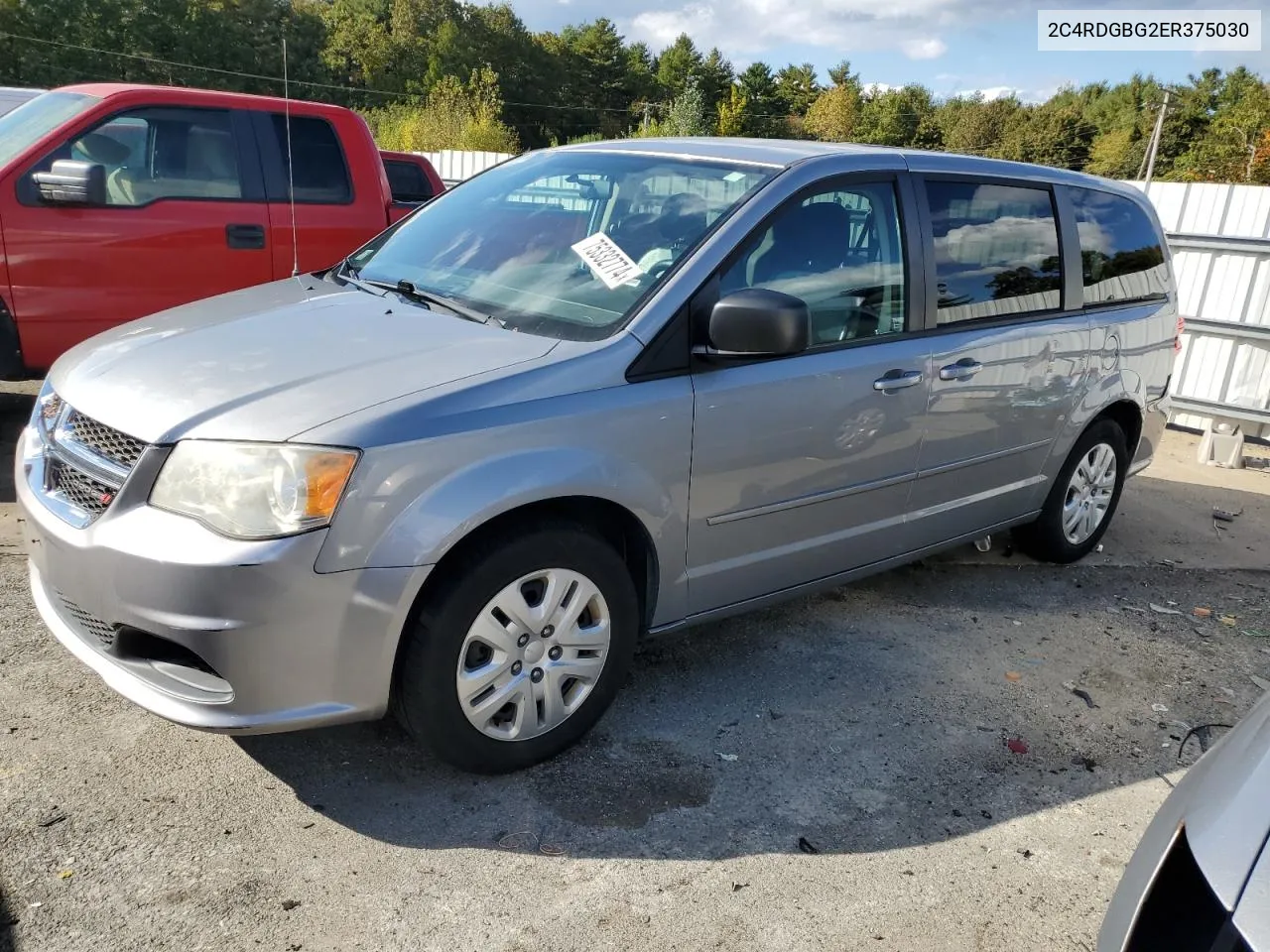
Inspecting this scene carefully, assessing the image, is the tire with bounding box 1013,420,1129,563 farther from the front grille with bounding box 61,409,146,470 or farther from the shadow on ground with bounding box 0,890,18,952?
the shadow on ground with bounding box 0,890,18,952

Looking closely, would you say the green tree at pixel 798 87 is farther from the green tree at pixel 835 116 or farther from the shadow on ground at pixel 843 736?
the shadow on ground at pixel 843 736

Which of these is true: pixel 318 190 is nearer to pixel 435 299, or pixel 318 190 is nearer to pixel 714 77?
pixel 435 299

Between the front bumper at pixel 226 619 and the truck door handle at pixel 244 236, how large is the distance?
3.49m

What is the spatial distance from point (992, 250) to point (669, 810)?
259cm

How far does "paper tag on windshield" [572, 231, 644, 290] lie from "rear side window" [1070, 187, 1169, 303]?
2.42 metres

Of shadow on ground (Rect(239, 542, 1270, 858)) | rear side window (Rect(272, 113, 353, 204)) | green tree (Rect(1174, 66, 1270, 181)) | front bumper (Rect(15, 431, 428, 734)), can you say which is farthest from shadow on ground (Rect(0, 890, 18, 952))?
green tree (Rect(1174, 66, 1270, 181))

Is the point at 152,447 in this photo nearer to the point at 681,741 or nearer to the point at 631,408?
the point at 631,408

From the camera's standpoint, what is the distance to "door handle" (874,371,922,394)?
3.44m

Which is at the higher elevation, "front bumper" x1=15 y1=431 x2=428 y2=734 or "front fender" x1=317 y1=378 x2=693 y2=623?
"front fender" x1=317 y1=378 x2=693 y2=623

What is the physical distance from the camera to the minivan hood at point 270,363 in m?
2.43

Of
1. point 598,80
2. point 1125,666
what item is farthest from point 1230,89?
point 1125,666

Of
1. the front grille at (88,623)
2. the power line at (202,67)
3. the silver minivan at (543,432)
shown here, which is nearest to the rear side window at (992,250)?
the silver minivan at (543,432)

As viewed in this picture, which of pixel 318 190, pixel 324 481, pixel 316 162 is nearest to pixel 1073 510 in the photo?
pixel 324 481

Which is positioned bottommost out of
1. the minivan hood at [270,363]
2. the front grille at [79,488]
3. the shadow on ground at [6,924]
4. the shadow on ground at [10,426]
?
the shadow on ground at [6,924]
